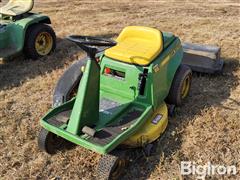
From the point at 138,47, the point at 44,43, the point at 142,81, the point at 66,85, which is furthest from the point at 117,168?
the point at 44,43

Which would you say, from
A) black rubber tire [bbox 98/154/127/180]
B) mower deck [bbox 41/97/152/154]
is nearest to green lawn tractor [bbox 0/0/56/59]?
mower deck [bbox 41/97/152/154]

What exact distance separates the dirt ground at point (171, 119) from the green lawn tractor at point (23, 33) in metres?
0.24

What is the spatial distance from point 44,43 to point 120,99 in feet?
10.4

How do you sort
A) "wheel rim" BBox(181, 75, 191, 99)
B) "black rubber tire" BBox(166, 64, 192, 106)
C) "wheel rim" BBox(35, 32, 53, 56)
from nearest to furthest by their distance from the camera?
1. "black rubber tire" BBox(166, 64, 192, 106)
2. "wheel rim" BBox(181, 75, 191, 99)
3. "wheel rim" BBox(35, 32, 53, 56)

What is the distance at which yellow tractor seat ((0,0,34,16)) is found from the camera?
6.42 meters

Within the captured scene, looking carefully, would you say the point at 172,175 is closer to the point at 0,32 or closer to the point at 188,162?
the point at 188,162

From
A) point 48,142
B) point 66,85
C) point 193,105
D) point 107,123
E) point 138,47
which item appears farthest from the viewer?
point 193,105

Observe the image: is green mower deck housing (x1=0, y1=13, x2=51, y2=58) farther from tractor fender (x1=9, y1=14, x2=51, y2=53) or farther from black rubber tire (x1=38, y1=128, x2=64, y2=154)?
black rubber tire (x1=38, y1=128, x2=64, y2=154)

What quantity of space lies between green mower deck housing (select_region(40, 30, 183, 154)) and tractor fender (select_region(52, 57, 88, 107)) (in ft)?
1.21

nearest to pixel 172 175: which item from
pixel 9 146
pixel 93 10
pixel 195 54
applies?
pixel 9 146

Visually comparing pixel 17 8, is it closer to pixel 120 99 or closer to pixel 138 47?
pixel 138 47

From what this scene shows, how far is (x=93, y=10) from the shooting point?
9992 millimetres

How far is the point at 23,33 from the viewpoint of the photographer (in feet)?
20.3

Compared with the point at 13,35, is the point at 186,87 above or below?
below
